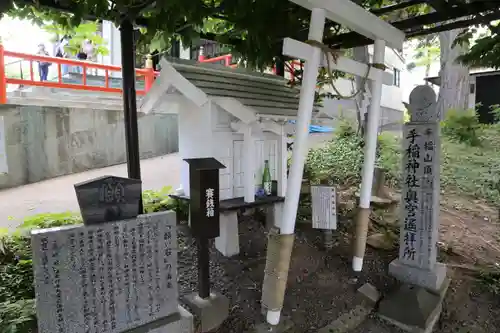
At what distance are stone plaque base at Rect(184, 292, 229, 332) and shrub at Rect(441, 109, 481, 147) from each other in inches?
404

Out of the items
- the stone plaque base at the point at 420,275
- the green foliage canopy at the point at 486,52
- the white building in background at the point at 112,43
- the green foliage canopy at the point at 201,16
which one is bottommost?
the stone plaque base at the point at 420,275

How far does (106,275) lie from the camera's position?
8.50ft

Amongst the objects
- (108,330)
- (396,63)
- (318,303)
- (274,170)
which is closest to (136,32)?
(274,170)

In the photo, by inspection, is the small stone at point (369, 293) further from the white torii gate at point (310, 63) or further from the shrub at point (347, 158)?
the shrub at point (347, 158)

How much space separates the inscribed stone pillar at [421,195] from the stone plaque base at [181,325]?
8.36 feet

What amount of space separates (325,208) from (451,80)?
37.8ft

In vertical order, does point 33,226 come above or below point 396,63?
below

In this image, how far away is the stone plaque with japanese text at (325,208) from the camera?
4512 millimetres

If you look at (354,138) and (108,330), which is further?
(354,138)

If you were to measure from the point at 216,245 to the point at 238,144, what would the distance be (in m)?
A: 1.32

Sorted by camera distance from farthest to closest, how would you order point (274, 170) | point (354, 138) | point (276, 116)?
point (354, 138) → point (274, 170) → point (276, 116)

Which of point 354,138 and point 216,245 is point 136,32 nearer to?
point 216,245

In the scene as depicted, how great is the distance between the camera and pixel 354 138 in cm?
950

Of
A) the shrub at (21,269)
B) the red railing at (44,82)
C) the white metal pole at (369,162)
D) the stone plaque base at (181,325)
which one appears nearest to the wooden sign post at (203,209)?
the stone plaque base at (181,325)
